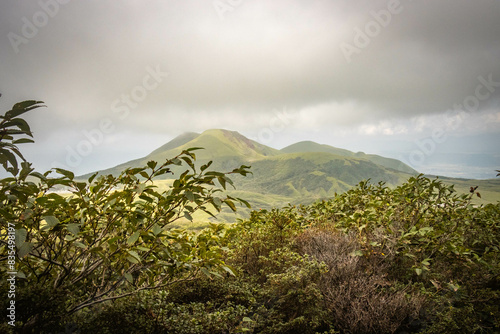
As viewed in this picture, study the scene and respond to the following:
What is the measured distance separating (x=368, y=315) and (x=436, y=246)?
178 cm

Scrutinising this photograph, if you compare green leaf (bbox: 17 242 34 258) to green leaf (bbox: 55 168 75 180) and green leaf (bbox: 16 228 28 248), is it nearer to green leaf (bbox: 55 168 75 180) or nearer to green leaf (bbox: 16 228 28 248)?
green leaf (bbox: 16 228 28 248)

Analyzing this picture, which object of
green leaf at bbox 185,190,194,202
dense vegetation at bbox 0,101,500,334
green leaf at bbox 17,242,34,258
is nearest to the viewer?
green leaf at bbox 17,242,34,258

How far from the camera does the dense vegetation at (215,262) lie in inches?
70.4

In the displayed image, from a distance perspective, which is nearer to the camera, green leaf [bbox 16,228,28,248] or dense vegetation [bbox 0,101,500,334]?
green leaf [bbox 16,228,28,248]

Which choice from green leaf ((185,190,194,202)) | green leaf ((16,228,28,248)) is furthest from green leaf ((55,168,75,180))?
green leaf ((185,190,194,202))

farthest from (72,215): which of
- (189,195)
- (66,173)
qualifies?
(189,195)

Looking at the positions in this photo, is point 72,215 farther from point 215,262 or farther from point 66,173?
point 215,262

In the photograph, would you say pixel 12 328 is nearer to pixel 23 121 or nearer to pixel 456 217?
pixel 23 121

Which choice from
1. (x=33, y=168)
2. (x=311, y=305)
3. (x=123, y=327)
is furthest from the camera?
(x=311, y=305)

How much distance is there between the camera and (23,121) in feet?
4.67

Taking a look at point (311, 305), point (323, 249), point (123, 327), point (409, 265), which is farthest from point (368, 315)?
point (123, 327)

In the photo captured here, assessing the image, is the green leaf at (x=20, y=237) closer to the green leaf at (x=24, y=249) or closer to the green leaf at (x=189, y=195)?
the green leaf at (x=24, y=249)

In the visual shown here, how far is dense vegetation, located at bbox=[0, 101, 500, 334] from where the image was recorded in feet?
5.87

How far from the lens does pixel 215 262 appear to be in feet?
7.06
